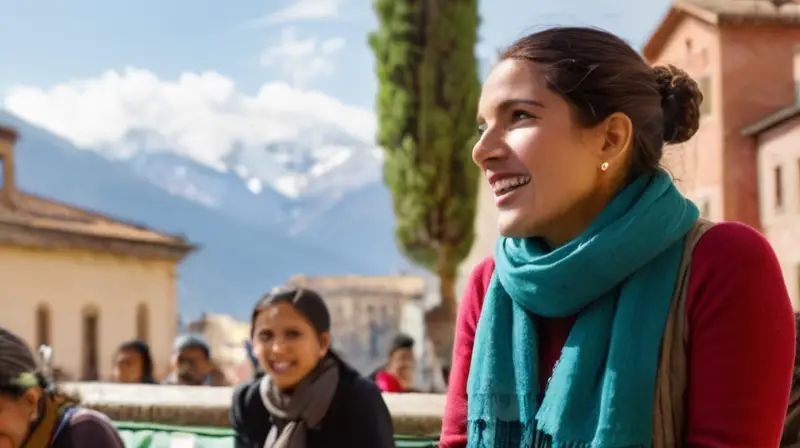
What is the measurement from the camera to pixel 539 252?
4.92 ft

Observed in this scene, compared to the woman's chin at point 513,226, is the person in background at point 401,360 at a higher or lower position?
lower

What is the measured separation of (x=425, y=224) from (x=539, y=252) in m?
14.4

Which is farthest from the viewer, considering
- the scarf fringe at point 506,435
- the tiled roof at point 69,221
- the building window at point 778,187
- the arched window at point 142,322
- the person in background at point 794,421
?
the arched window at point 142,322

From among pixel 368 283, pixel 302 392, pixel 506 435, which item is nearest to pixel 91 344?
pixel 368 283

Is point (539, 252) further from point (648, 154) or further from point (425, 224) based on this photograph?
point (425, 224)

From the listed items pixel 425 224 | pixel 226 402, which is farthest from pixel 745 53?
pixel 226 402

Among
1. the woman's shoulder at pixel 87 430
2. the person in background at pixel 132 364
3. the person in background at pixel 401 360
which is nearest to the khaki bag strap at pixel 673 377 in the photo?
the woman's shoulder at pixel 87 430

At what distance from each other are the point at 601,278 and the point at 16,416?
1658 mm

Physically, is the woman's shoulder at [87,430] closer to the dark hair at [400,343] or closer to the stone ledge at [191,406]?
the stone ledge at [191,406]

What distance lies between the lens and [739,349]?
4.42 ft

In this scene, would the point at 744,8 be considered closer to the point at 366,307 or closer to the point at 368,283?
the point at 366,307

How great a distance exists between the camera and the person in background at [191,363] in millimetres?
6719

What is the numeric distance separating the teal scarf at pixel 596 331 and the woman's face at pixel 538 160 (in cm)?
5

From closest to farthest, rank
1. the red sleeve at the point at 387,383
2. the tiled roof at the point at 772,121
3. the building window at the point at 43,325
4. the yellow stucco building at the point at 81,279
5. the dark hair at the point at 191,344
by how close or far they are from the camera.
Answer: the red sleeve at the point at 387,383 < the dark hair at the point at 191,344 < the tiled roof at the point at 772,121 < the yellow stucco building at the point at 81,279 < the building window at the point at 43,325
